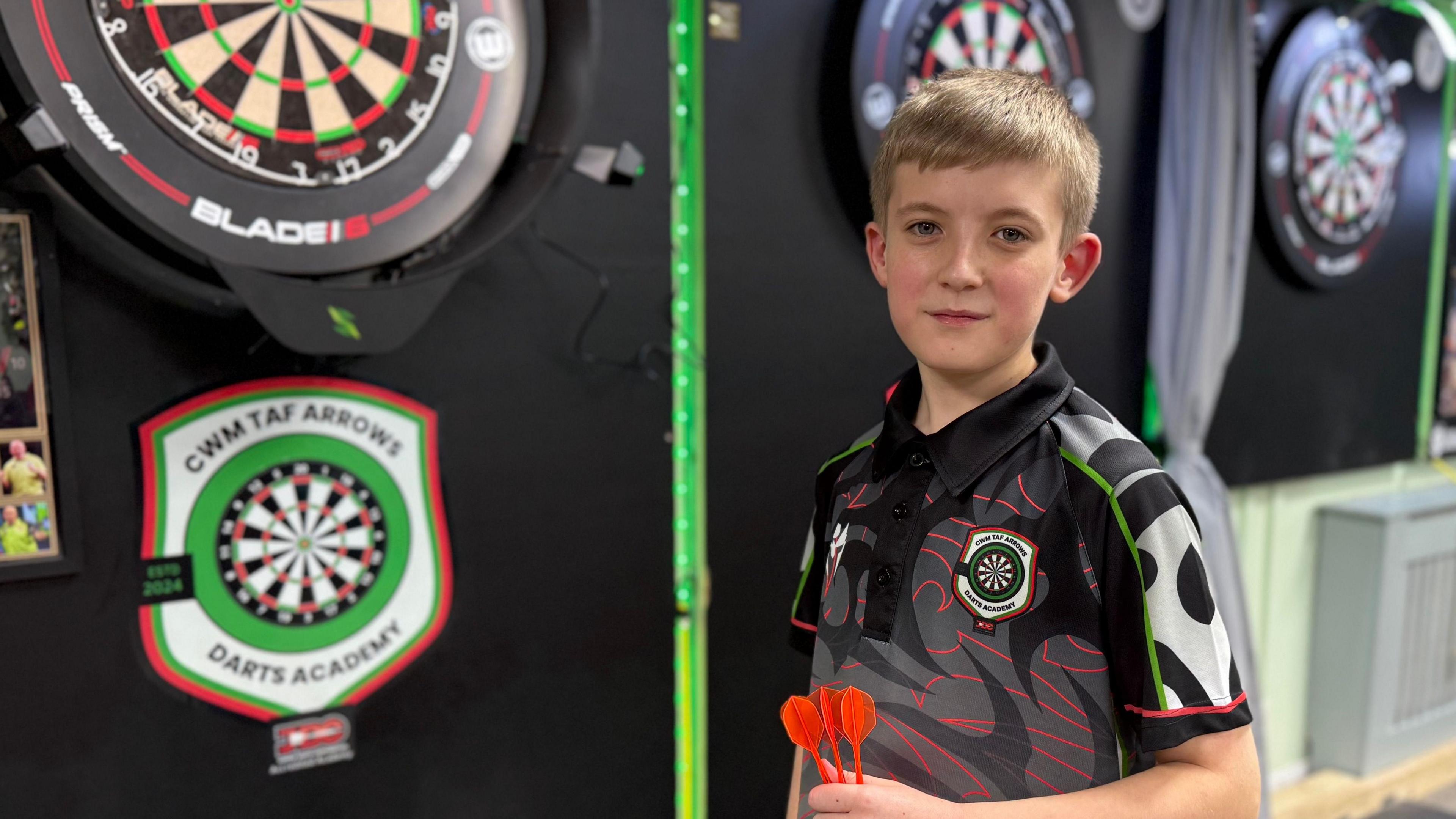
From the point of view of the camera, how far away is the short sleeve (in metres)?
0.75

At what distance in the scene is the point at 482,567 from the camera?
4.95 ft

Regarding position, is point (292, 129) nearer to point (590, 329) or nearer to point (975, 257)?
point (590, 329)

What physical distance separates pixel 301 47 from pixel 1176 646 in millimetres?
1190

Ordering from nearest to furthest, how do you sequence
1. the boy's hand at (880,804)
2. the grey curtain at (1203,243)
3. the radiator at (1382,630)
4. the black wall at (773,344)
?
the boy's hand at (880,804) → the black wall at (773,344) → the grey curtain at (1203,243) → the radiator at (1382,630)

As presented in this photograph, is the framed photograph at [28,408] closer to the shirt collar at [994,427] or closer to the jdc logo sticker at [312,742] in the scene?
the jdc logo sticker at [312,742]

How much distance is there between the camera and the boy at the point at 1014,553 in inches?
29.6

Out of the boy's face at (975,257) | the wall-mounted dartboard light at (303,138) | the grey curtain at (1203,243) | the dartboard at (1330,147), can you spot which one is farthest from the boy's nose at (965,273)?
the dartboard at (1330,147)

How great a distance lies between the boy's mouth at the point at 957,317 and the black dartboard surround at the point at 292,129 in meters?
0.76

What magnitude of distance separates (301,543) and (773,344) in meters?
0.85

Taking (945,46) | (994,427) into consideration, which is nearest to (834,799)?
(994,427)

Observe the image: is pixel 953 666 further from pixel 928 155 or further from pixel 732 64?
pixel 732 64

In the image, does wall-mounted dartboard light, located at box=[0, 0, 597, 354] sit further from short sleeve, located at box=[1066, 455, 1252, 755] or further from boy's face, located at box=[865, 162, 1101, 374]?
short sleeve, located at box=[1066, 455, 1252, 755]

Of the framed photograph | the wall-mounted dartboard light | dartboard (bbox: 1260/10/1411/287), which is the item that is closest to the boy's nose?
the wall-mounted dartboard light

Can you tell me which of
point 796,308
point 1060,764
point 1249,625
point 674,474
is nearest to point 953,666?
point 1060,764
